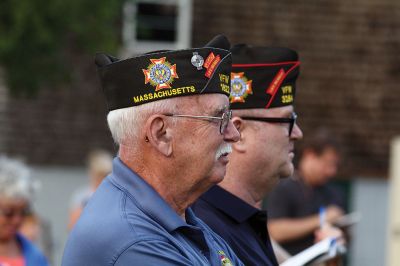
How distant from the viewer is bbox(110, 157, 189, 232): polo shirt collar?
3.11 meters

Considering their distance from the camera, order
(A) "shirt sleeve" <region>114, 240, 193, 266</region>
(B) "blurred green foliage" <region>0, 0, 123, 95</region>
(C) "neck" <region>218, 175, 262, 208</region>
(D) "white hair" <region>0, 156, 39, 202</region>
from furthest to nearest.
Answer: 1. (B) "blurred green foliage" <region>0, 0, 123, 95</region>
2. (D) "white hair" <region>0, 156, 39, 202</region>
3. (C) "neck" <region>218, 175, 262, 208</region>
4. (A) "shirt sleeve" <region>114, 240, 193, 266</region>

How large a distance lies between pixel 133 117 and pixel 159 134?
0.10 meters

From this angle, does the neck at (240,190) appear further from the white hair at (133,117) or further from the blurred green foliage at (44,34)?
the blurred green foliage at (44,34)

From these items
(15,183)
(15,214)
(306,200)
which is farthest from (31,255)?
(306,200)

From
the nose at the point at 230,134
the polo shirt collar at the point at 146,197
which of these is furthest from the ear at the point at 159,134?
the nose at the point at 230,134

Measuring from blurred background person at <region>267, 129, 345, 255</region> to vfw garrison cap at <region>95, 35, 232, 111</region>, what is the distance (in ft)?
13.7

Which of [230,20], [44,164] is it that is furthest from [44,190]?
[230,20]

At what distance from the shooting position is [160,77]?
3.23m

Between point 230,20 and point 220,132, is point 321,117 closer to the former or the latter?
point 230,20

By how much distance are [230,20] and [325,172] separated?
8.18m

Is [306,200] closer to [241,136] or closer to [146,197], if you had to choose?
[241,136]

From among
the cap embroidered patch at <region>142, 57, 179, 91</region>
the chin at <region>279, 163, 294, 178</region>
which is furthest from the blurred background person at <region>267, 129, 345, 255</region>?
the cap embroidered patch at <region>142, 57, 179, 91</region>

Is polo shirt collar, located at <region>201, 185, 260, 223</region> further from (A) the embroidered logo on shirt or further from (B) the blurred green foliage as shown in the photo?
(B) the blurred green foliage

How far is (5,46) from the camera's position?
1137 cm
